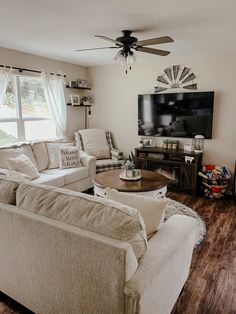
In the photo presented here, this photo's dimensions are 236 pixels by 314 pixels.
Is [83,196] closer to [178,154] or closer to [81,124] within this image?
[178,154]

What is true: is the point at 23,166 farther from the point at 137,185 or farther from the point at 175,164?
the point at 175,164

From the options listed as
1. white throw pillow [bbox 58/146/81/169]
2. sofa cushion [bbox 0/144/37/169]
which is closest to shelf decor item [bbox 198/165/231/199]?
A: white throw pillow [bbox 58/146/81/169]

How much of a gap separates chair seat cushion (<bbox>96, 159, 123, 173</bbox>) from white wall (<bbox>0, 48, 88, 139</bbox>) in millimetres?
1086

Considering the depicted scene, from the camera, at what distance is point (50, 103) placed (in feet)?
15.0

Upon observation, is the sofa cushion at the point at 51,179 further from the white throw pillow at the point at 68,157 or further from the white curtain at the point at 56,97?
the white curtain at the point at 56,97

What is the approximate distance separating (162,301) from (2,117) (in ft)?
11.9

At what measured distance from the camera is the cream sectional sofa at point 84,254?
117cm

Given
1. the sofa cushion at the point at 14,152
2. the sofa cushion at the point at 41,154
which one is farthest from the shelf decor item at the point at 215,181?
the sofa cushion at the point at 14,152

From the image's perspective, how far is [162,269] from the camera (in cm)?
132

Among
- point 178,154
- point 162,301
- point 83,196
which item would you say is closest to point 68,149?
point 178,154

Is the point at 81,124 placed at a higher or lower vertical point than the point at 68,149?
Result: higher

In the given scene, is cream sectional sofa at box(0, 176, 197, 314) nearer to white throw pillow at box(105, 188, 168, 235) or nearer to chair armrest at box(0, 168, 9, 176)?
white throw pillow at box(105, 188, 168, 235)

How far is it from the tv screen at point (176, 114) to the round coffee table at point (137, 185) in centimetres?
153

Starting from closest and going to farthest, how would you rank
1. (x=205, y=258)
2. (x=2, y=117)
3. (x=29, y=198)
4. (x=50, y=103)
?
(x=29, y=198) → (x=205, y=258) → (x=2, y=117) → (x=50, y=103)
